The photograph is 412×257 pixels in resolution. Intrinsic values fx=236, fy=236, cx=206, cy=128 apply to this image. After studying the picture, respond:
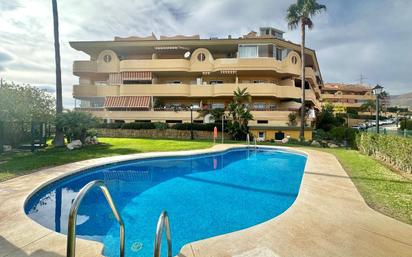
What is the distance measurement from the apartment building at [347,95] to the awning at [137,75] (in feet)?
246

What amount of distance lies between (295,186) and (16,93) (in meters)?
21.5

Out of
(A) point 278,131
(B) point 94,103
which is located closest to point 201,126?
(A) point 278,131

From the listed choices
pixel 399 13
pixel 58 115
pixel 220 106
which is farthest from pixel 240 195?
pixel 220 106

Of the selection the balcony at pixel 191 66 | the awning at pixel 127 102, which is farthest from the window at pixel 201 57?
→ the awning at pixel 127 102

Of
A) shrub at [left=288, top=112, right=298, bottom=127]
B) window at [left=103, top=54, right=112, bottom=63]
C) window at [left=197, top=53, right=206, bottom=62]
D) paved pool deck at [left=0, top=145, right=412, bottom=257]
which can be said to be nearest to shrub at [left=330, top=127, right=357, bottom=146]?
shrub at [left=288, top=112, right=298, bottom=127]

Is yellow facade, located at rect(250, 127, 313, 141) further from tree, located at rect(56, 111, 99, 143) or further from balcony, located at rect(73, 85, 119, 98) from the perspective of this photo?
balcony, located at rect(73, 85, 119, 98)

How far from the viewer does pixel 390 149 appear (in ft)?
49.1

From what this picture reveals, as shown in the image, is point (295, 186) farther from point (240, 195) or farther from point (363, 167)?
point (363, 167)

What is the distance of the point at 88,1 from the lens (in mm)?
18953

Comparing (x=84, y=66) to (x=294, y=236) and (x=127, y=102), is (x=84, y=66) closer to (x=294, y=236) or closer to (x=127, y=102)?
(x=127, y=102)

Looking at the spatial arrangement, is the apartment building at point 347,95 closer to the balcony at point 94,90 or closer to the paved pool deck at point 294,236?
the balcony at point 94,90

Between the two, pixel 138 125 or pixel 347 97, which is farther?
pixel 347 97

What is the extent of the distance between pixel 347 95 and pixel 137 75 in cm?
8881

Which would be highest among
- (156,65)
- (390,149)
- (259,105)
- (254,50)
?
(254,50)
